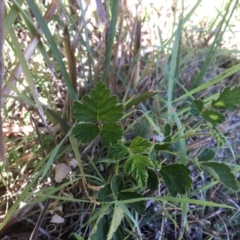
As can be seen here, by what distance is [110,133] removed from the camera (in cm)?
72

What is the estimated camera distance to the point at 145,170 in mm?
694

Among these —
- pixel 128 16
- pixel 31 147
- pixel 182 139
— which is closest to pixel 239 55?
pixel 128 16

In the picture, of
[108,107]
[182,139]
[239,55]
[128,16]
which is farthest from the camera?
[239,55]

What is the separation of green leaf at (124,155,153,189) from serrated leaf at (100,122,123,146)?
5 cm

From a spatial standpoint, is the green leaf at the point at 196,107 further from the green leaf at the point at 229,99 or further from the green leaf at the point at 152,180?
the green leaf at the point at 152,180

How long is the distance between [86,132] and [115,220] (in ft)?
0.54

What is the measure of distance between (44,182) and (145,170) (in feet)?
0.85

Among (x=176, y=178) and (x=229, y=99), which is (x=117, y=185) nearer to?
(x=176, y=178)

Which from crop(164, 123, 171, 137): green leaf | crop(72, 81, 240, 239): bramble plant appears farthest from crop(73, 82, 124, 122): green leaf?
crop(164, 123, 171, 137): green leaf

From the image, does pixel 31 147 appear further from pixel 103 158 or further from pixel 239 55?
pixel 239 55

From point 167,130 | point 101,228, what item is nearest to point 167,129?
point 167,130

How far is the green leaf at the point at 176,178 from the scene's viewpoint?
72 centimetres

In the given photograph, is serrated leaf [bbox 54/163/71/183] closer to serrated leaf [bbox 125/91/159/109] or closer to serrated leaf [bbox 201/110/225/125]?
serrated leaf [bbox 125/91/159/109]

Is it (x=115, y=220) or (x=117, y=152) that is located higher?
(x=117, y=152)
